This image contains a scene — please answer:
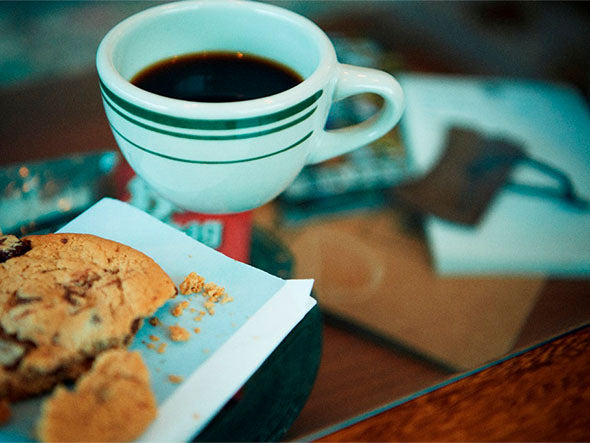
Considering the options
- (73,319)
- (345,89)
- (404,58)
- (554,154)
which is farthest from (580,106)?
(73,319)

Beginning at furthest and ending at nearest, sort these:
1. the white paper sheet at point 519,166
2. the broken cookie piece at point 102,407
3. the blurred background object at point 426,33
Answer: the blurred background object at point 426,33 → the white paper sheet at point 519,166 → the broken cookie piece at point 102,407

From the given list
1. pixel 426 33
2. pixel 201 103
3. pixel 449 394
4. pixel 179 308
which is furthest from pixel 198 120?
pixel 426 33

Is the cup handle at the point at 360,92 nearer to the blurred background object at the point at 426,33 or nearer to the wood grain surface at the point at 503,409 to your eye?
the wood grain surface at the point at 503,409

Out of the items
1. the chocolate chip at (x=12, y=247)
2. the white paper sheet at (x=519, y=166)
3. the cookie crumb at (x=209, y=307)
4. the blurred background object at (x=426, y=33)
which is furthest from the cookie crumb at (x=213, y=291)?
the blurred background object at (x=426, y=33)

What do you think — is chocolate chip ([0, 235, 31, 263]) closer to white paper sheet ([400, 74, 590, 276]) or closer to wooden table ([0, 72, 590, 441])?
wooden table ([0, 72, 590, 441])

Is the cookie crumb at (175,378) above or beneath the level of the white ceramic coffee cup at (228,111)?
beneath

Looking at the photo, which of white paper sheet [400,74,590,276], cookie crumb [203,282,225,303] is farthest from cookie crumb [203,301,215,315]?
white paper sheet [400,74,590,276]
